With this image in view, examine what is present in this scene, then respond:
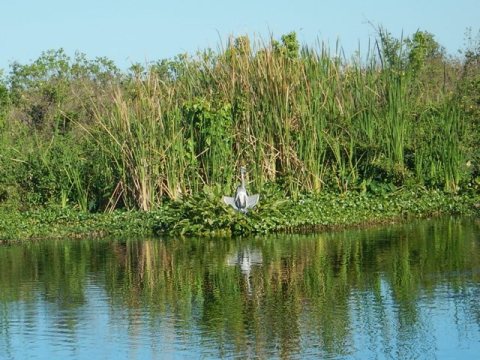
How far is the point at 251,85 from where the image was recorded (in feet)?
64.2

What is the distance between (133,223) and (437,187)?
579cm

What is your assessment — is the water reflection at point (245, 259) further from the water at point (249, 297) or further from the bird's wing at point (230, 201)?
the bird's wing at point (230, 201)

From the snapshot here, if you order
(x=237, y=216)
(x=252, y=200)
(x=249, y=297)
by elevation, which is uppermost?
(x=252, y=200)

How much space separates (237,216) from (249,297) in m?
5.31

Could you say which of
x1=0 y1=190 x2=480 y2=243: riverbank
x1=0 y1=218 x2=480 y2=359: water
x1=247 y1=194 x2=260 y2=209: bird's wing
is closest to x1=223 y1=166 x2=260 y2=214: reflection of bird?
x1=247 y1=194 x2=260 y2=209: bird's wing

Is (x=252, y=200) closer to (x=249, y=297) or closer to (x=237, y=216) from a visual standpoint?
(x=237, y=216)

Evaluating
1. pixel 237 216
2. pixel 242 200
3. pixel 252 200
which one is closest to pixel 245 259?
pixel 237 216

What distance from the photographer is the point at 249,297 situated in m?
11.3

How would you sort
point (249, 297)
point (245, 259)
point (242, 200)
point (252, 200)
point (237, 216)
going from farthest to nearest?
1. point (252, 200)
2. point (242, 200)
3. point (237, 216)
4. point (245, 259)
5. point (249, 297)

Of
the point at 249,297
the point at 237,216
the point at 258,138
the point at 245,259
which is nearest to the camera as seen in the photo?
the point at 249,297

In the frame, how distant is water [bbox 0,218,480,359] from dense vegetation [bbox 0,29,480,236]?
2.68m

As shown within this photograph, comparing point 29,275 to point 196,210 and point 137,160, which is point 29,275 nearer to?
point 196,210

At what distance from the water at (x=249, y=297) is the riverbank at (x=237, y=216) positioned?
1.89 feet

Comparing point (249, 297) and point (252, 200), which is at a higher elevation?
→ point (252, 200)
